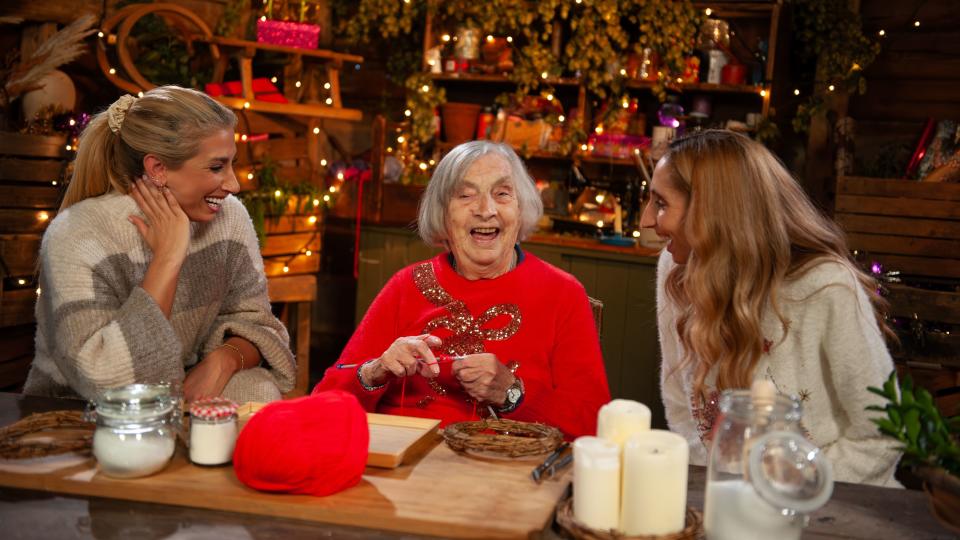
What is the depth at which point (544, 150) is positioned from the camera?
17.4 feet

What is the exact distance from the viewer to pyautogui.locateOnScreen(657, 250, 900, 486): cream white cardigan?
2.02 meters

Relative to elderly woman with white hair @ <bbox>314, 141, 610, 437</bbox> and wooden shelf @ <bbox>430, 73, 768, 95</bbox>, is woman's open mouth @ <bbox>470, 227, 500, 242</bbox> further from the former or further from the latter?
wooden shelf @ <bbox>430, 73, 768, 95</bbox>

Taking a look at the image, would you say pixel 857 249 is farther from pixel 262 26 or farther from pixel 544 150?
pixel 262 26

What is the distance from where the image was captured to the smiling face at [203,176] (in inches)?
98.3

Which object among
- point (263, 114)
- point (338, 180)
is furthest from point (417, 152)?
point (263, 114)

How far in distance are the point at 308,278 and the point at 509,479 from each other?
10.9 feet

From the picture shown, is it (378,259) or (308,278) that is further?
(378,259)

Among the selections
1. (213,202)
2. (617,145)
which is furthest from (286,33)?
(213,202)

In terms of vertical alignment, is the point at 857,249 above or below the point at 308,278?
above

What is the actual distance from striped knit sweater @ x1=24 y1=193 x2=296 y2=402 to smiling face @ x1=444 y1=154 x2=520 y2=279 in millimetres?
560

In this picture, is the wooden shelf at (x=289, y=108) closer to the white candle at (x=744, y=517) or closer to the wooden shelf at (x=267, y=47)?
the wooden shelf at (x=267, y=47)

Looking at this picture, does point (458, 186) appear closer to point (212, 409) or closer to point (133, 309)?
point (133, 309)

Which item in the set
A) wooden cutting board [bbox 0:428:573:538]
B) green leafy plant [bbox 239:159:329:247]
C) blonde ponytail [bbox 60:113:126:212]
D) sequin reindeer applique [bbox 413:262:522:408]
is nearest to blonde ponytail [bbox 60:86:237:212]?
blonde ponytail [bbox 60:113:126:212]

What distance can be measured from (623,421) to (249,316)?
4.81ft
